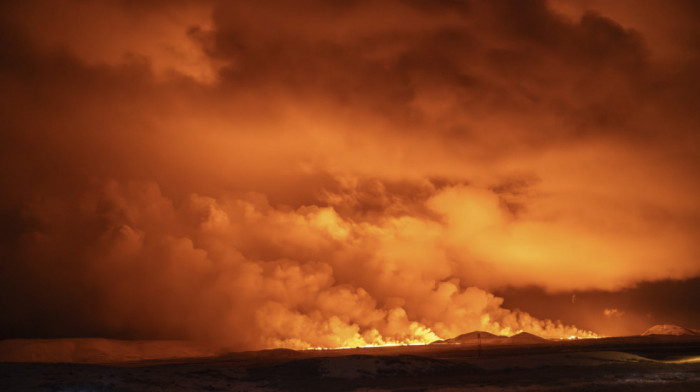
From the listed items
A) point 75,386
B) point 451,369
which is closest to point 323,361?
point 451,369

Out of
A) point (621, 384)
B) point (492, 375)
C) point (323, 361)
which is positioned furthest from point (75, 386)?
point (621, 384)

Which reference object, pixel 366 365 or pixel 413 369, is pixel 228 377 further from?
pixel 413 369

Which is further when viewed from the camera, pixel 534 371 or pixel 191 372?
pixel 534 371

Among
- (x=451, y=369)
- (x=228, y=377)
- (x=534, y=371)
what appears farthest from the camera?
(x=451, y=369)

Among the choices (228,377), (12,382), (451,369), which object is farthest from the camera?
(451,369)

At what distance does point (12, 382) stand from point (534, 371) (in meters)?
50.2

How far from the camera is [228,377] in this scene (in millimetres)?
59219

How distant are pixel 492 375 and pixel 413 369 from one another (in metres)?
9.25

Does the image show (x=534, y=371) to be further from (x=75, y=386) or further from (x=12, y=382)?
(x=12, y=382)

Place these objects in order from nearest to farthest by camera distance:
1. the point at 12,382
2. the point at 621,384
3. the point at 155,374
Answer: the point at 12,382 < the point at 621,384 < the point at 155,374

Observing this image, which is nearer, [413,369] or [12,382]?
[12,382]

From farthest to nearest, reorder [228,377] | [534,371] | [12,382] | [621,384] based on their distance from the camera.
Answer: [534,371], [228,377], [621,384], [12,382]

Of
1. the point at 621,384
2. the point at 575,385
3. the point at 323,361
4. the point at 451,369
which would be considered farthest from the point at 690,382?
the point at 323,361

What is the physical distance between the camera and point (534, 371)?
6425cm
